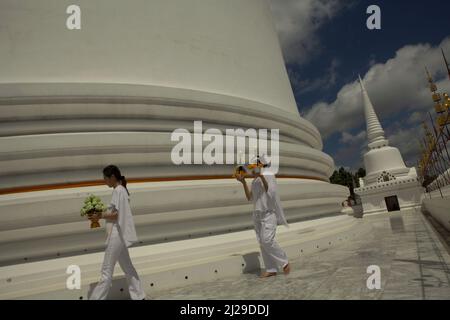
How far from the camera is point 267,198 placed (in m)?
3.79

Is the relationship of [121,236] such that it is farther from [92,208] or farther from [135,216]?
[135,216]

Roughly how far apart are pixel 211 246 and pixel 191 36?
3189 millimetres

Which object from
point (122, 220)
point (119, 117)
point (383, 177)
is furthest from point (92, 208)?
point (383, 177)

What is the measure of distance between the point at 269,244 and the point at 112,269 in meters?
1.55

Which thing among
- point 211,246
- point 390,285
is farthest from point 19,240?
point 390,285

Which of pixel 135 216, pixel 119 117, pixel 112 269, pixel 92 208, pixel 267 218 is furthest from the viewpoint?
pixel 119 117

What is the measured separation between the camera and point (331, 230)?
591cm

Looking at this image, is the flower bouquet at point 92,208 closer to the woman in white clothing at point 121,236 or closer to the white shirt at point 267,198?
the woman in white clothing at point 121,236

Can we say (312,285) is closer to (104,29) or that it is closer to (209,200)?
(209,200)

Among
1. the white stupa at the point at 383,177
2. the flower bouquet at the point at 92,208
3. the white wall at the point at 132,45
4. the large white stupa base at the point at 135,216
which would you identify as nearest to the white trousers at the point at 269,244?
the large white stupa base at the point at 135,216

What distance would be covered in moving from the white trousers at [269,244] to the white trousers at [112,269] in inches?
51.6

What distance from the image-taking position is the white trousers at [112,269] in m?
2.76

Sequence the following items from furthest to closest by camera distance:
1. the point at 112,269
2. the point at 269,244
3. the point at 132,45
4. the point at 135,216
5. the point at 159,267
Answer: the point at 132,45, the point at 135,216, the point at 269,244, the point at 159,267, the point at 112,269

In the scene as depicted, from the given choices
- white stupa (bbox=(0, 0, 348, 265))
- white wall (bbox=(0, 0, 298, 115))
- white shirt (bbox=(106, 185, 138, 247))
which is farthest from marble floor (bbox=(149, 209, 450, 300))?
white wall (bbox=(0, 0, 298, 115))
